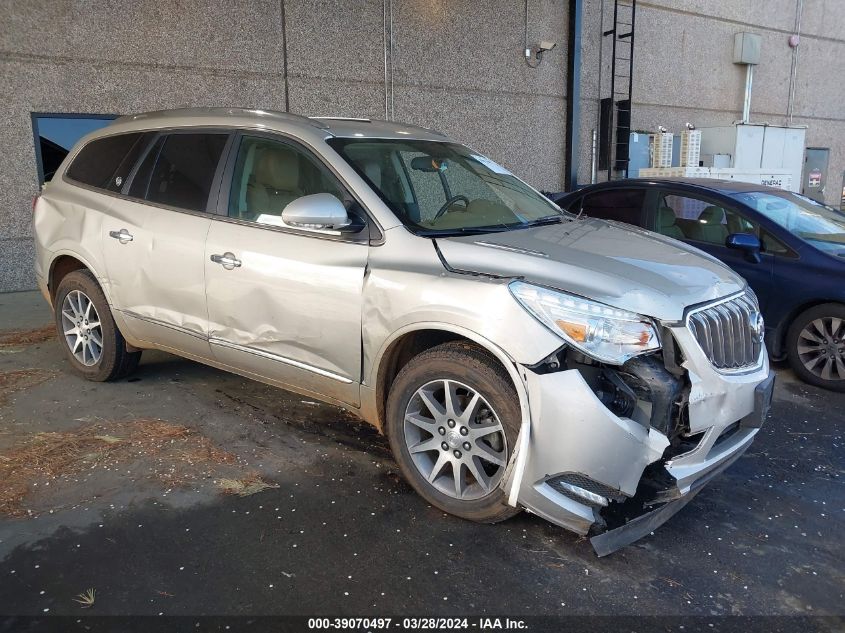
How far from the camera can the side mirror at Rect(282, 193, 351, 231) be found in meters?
3.42

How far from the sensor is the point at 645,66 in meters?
13.9

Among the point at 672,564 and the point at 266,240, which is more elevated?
the point at 266,240

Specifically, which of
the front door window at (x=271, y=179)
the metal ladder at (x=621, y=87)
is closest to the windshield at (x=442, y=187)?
the front door window at (x=271, y=179)

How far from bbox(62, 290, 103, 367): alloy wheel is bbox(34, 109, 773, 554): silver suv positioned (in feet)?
0.26

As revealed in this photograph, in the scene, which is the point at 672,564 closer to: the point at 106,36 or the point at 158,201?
the point at 158,201

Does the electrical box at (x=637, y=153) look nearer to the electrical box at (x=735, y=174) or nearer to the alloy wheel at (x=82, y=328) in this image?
the electrical box at (x=735, y=174)

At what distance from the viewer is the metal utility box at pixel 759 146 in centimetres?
1251

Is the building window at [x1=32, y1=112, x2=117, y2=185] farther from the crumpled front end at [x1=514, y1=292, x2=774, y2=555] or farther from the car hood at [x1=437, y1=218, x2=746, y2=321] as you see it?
the crumpled front end at [x1=514, y1=292, x2=774, y2=555]

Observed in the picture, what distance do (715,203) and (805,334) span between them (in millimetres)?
1347

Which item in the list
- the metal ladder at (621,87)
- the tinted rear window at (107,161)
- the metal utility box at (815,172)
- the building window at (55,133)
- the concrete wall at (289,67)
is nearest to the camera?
the tinted rear window at (107,161)

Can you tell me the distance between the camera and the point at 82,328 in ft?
16.6

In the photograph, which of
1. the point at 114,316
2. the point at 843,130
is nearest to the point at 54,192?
the point at 114,316

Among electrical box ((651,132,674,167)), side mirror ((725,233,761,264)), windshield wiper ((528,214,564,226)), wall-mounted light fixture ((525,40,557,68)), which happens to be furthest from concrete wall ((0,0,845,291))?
windshield wiper ((528,214,564,226))

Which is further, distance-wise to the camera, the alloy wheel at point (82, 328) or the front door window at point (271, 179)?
the alloy wheel at point (82, 328)
